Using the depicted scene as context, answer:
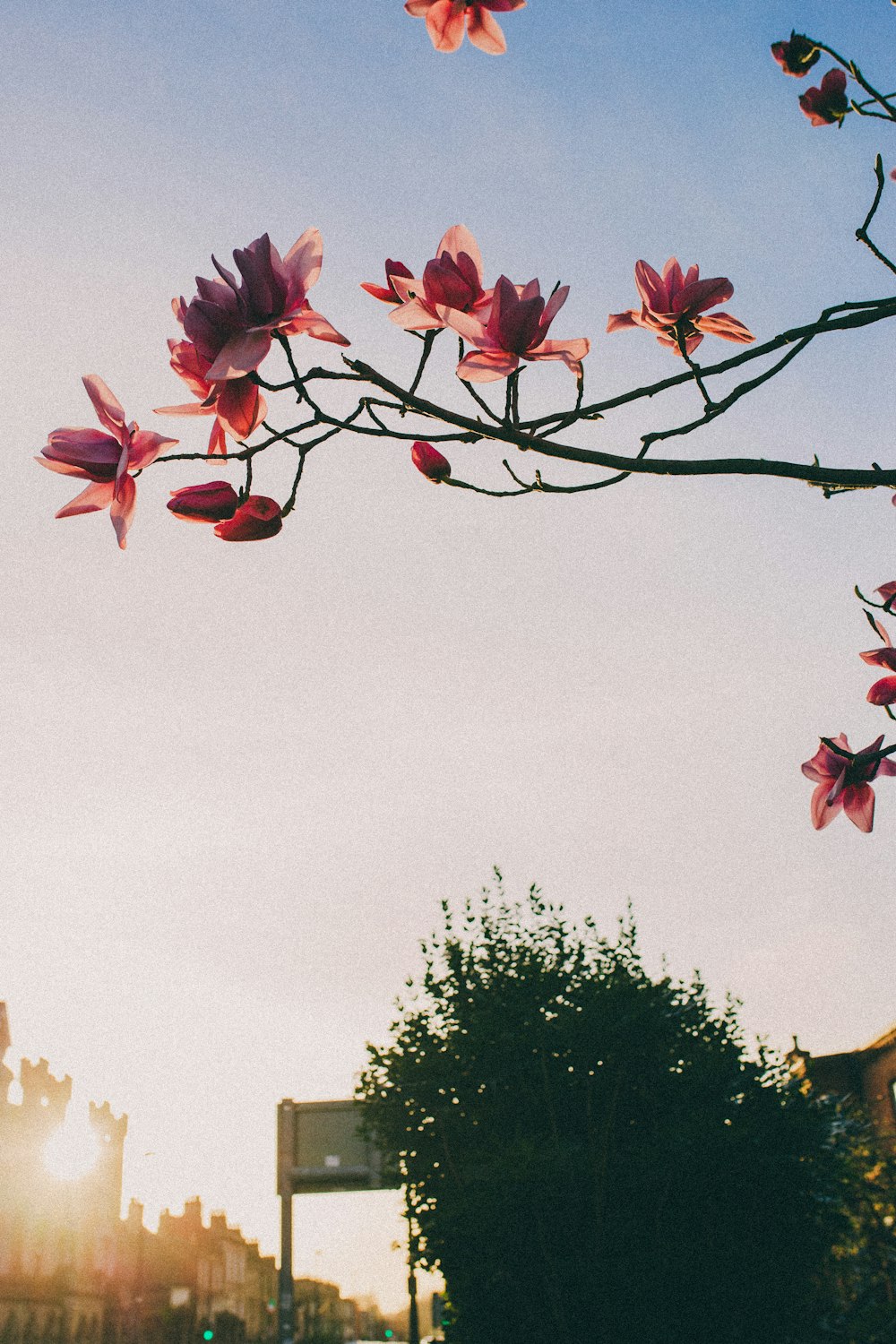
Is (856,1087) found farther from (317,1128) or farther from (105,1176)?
(105,1176)

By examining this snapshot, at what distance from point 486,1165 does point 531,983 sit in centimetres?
255

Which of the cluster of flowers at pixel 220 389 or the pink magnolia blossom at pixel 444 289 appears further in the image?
the pink magnolia blossom at pixel 444 289

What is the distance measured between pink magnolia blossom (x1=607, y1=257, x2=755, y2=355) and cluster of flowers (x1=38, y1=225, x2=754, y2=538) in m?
0.33

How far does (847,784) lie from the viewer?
2.10m

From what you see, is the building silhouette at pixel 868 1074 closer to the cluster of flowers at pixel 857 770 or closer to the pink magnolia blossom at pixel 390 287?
the cluster of flowers at pixel 857 770

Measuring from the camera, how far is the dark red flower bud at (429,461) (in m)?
1.67

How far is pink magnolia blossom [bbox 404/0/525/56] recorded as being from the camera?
6.11 feet

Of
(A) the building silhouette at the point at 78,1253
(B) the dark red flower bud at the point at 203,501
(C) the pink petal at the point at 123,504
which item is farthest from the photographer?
(A) the building silhouette at the point at 78,1253

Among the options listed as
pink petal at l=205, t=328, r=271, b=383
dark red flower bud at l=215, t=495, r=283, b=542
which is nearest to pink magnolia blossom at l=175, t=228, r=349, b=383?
pink petal at l=205, t=328, r=271, b=383

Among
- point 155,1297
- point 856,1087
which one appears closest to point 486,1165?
point 856,1087

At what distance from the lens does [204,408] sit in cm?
141

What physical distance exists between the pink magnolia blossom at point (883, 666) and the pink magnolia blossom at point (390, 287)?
3.75ft

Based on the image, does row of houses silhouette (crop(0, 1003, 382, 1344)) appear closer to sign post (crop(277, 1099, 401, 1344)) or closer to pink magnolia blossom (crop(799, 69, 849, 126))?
sign post (crop(277, 1099, 401, 1344))

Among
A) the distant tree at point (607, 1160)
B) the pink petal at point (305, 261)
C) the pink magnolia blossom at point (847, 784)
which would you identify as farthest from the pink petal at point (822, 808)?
the distant tree at point (607, 1160)
